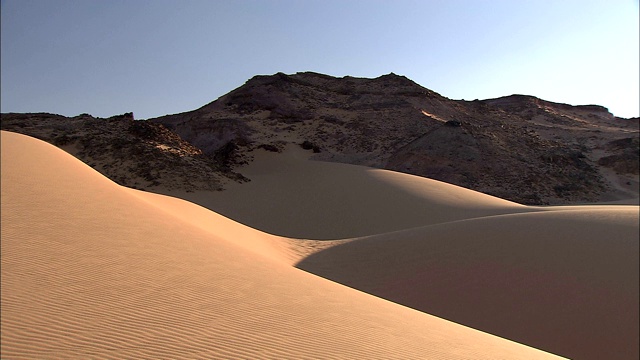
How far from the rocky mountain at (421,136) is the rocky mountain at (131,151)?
4166 millimetres

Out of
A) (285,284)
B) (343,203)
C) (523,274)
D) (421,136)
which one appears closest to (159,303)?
(285,284)

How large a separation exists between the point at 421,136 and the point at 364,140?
842 cm

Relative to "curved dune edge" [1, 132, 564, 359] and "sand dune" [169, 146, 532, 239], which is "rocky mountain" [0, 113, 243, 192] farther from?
"curved dune edge" [1, 132, 564, 359]

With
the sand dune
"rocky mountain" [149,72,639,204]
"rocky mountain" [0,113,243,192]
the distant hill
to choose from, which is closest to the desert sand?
the sand dune

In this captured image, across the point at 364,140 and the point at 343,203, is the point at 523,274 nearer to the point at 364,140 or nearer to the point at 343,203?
the point at 343,203

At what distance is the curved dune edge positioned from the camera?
322 cm

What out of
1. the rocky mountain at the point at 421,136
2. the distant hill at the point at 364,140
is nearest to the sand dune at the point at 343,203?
the distant hill at the point at 364,140

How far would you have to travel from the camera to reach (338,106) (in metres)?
48.4

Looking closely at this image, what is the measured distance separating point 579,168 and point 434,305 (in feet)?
97.6

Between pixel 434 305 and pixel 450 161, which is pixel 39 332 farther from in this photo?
pixel 450 161

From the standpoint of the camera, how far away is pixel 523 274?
27.9ft

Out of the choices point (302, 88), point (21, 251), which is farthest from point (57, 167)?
point (302, 88)

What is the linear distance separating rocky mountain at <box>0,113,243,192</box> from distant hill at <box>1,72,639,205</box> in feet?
0.17

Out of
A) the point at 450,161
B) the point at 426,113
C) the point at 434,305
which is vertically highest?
the point at 426,113
